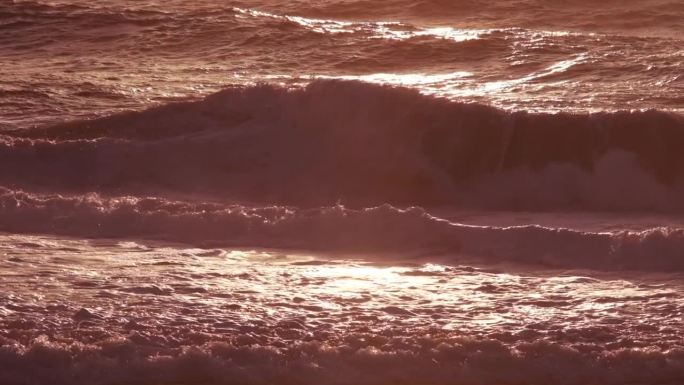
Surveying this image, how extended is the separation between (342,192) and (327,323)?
4659 millimetres

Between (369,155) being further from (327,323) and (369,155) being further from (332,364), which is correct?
(332,364)

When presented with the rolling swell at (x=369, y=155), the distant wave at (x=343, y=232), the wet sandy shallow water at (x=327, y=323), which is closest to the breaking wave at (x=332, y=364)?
the wet sandy shallow water at (x=327, y=323)

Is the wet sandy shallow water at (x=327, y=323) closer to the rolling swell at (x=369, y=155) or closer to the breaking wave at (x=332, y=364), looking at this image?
the breaking wave at (x=332, y=364)

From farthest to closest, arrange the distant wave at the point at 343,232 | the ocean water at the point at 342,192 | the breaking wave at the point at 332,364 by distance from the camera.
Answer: the distant wave at the point at 343,232
the ocean water at the point at 342,192
the breaking wave at the point at 332,364

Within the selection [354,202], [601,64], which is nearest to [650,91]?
[601,64]

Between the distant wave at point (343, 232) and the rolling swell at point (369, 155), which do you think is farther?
the rolling swell at point (369, 155)

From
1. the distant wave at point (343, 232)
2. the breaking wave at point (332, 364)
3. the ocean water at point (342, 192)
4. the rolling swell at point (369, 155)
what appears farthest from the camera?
the rolling swell at point (369, 155)

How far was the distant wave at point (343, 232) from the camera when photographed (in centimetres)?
827

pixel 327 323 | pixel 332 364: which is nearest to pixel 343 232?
pixel 327 323

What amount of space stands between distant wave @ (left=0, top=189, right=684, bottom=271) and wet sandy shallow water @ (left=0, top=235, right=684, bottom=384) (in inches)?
14.1

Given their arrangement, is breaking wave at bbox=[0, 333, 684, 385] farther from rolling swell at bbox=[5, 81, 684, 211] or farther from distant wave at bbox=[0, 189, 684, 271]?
rolling swell at bbox=[5, 81, 684, 211]

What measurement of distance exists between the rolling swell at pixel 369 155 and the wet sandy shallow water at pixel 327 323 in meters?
3.05

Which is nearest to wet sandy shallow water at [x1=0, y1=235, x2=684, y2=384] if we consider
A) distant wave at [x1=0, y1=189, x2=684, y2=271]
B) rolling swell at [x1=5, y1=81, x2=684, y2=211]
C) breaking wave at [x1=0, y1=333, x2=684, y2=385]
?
breaking wave at [x1=0, y1=333, x2=684, y2=385]

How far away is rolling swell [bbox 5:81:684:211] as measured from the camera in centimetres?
1103
